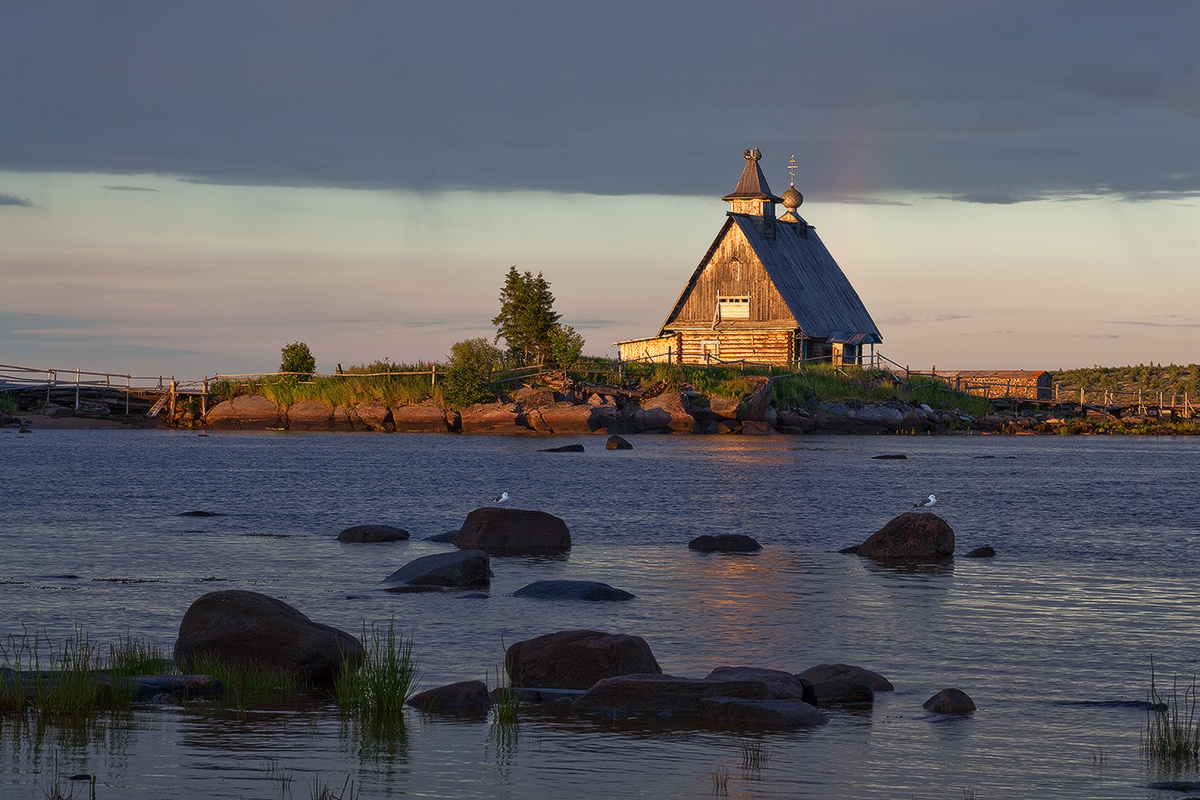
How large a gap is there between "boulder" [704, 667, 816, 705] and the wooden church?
219 ft

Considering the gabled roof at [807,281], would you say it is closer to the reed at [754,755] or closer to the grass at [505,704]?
the grass at [505,704]

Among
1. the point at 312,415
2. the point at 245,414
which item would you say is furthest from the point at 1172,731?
the point at 245,414

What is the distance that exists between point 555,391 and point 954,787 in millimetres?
62137

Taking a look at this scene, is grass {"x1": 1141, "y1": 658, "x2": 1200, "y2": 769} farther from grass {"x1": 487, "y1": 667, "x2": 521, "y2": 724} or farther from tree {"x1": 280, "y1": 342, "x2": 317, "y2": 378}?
tree {"x1": 280, "y1": 342, "x2": 317, "y2": 378}

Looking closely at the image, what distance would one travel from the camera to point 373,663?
12.1 meters

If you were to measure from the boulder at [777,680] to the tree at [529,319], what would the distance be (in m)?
66.6

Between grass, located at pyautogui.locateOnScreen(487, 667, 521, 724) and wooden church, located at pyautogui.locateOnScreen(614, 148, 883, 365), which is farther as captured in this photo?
wooden church, located at pyautogui.locateOnScreen(614, 148, 883, 365)

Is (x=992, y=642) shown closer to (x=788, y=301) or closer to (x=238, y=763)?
(x=238, y=763)

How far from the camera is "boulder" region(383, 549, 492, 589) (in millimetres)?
18391

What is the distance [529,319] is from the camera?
257 ft

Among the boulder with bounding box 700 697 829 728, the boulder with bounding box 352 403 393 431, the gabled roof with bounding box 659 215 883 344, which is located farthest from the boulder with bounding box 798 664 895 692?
the gabled roof with bounding box 659 215 883 344

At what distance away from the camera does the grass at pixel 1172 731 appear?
9812 mm

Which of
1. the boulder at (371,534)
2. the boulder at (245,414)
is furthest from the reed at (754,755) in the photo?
the boulder at (245,414)

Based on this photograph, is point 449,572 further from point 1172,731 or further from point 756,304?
point 756,304
